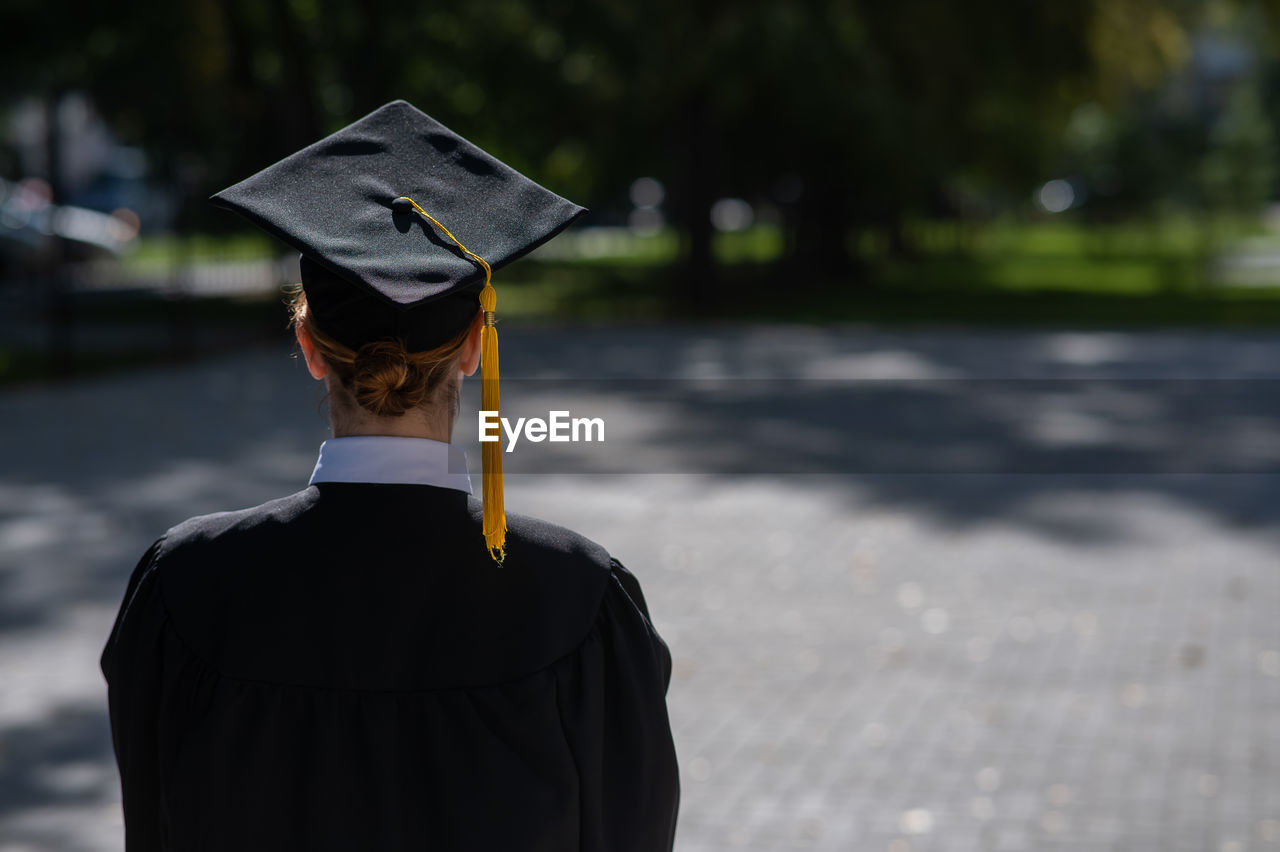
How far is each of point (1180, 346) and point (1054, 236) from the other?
42.9 metres

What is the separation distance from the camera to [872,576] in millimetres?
7777

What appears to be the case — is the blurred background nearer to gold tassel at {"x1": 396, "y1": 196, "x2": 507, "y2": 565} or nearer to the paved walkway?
the paved walkway

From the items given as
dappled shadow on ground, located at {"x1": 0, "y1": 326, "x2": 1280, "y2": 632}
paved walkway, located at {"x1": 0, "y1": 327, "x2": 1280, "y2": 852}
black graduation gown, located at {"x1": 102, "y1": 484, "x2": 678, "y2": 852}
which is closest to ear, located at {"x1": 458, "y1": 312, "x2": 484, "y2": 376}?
black graduation gown, located at {"x1": 102, "y1": 484, "x2": 678, "y2": 852}

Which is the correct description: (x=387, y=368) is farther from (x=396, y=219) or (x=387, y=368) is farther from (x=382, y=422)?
(x=396, y=219)

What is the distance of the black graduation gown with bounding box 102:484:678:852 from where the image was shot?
68.5 inches

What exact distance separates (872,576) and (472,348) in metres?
6.15

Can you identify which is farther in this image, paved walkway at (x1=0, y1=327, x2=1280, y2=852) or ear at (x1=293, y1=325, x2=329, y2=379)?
paved walkway at (x1=0, y1=327, x2=1280, y2=852)

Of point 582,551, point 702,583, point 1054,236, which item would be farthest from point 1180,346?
point 1054,236

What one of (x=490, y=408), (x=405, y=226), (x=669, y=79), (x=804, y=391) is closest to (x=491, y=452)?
(x=490, y=408)

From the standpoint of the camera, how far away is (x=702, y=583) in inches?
304

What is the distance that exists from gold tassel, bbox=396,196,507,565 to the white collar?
0.16 ft

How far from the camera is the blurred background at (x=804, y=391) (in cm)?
543

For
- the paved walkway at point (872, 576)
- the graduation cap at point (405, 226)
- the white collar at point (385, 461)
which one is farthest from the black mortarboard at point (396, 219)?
the paved walkway at point (872, 576)

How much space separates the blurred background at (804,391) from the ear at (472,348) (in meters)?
3.21
